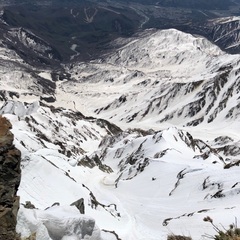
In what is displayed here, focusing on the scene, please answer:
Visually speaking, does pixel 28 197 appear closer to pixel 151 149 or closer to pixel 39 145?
pixel 39 145

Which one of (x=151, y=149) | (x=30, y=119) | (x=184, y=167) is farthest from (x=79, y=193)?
(x=30, y=119)

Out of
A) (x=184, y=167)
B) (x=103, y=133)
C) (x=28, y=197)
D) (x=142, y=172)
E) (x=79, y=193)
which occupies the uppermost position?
(x=28, y=197)

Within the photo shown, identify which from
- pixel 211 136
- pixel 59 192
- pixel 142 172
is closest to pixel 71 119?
pixel 211 136

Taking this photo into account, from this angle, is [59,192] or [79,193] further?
[79,193]

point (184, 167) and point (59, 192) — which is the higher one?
point (59, 192)

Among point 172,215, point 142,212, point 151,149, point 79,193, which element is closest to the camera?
point 79,193

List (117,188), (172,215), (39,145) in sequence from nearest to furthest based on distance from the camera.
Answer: (172,215)
(117,188)
(39,145)

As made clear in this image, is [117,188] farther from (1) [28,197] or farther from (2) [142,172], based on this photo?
(1) [28,197]
